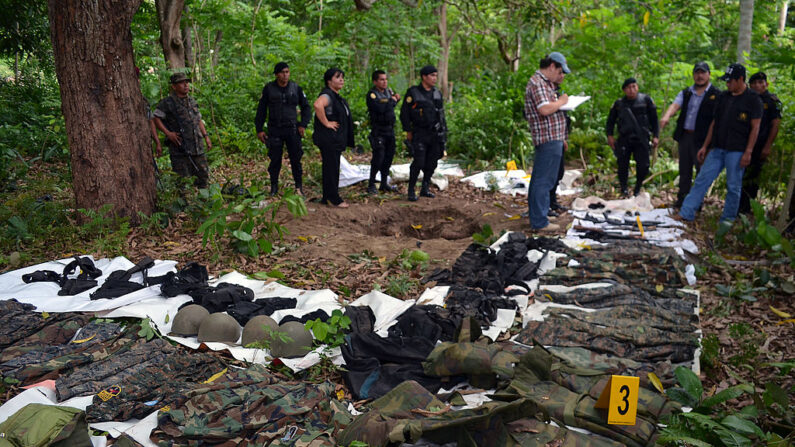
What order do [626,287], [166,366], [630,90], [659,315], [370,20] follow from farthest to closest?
[370,20], [630,90], [626,287], [659,315], [166,366]

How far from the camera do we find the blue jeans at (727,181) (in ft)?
22.7

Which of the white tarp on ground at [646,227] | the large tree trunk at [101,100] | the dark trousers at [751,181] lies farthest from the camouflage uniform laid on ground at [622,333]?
the large tree trunk at [101,100]

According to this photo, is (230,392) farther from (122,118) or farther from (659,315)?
(122,118)

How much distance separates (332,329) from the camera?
161 inches

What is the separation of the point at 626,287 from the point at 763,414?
197 centimetres

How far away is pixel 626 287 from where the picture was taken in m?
4.93

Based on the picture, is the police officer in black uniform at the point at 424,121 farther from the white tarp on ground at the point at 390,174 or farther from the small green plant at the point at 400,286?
the small green plant at the point at 400,286

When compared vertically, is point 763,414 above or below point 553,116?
below

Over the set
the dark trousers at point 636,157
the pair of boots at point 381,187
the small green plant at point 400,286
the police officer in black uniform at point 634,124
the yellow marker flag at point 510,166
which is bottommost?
the small green plant at point 400,286

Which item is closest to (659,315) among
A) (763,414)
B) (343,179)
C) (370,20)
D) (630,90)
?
(763,414)

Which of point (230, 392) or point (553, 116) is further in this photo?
point (553, 116)

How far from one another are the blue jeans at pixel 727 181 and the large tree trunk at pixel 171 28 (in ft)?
26.5

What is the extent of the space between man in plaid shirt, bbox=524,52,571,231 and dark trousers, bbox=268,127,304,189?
339cm

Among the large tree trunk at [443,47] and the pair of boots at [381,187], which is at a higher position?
the large tree trunk at [443,47]
